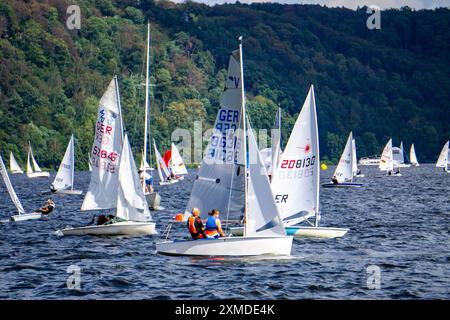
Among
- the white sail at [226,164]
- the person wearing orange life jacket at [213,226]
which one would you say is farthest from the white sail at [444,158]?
the person wearing orange life jacket at [213,226]

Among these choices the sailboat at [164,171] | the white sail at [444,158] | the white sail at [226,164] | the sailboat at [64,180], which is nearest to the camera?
the white sail at [226,164]

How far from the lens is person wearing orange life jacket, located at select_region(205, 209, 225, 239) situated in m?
31.2

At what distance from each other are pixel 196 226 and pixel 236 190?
7.00 feet

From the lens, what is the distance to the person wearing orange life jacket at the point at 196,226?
103 feet

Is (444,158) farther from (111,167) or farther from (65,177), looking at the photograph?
(111,167)

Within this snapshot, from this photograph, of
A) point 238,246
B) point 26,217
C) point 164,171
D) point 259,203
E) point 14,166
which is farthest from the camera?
point 14,166

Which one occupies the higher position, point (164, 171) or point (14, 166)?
point (14, 166)

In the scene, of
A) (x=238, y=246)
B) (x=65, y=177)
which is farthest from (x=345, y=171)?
(x=238, y=246)

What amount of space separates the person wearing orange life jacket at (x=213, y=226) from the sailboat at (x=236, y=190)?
0.55 metres

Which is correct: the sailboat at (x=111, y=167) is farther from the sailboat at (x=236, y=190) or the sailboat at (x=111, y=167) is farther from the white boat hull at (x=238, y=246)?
the white boat hull at (x=238, y=246)

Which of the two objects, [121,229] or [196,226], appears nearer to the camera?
[196,226]

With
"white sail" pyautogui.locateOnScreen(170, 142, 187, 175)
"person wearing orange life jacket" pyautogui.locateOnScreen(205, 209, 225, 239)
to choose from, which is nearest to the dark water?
"person wearing orange life jacket" pyautogui.locateOnScreen(205, 209, 225, 239)

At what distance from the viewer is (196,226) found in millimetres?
31547

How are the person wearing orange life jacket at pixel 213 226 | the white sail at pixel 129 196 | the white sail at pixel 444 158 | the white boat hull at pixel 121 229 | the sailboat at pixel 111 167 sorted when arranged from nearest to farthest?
1. the person wearing orange life jacket at pixel 213 226
2. the white boat hull at pixel 121 229
3. the white sail at pixel 129 196
4. the sailboat at pixel 111 167
5. the white sail at pixel 444 158
